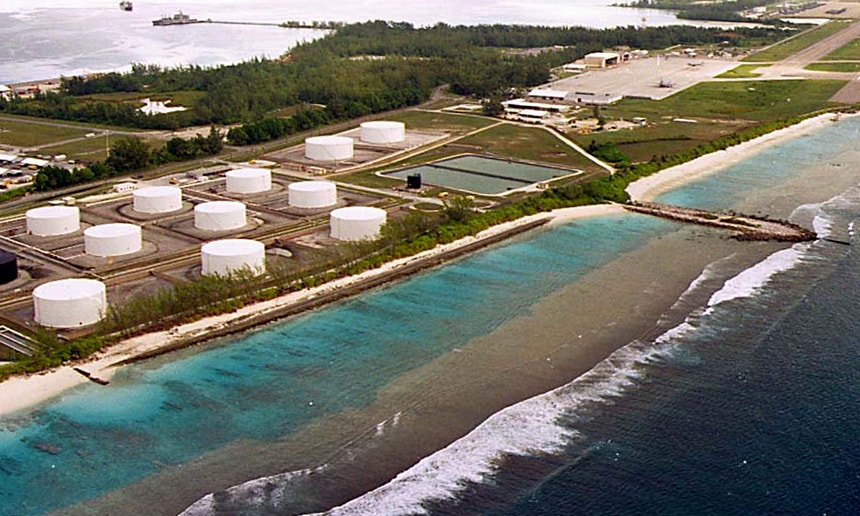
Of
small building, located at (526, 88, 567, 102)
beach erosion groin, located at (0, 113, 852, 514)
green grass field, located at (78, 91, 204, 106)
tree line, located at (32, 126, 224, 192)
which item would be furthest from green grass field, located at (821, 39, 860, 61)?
tree line, located at (32, 126, 224, 192)

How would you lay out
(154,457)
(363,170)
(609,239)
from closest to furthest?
(154,457) < (609,239) < (363,170)

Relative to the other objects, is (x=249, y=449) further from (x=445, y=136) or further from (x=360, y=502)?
(x=445, y=136)

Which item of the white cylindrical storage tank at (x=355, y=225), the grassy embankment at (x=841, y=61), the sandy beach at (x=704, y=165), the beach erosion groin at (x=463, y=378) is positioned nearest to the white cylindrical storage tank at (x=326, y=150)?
the white cylindrical storage tank at (x=355, y=225)

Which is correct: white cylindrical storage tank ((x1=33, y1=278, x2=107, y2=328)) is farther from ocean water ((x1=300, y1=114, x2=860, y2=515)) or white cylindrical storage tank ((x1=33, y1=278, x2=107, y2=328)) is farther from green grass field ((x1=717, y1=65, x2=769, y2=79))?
green grass field ((x1=717, y1=65, x2=769, y2=79))

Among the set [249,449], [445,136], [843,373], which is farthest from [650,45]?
[249,449]

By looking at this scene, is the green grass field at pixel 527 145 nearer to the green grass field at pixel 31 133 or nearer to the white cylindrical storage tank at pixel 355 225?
the white cylindrical storage tank at pixel 355 225

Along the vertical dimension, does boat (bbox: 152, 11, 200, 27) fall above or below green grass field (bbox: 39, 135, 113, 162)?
above
